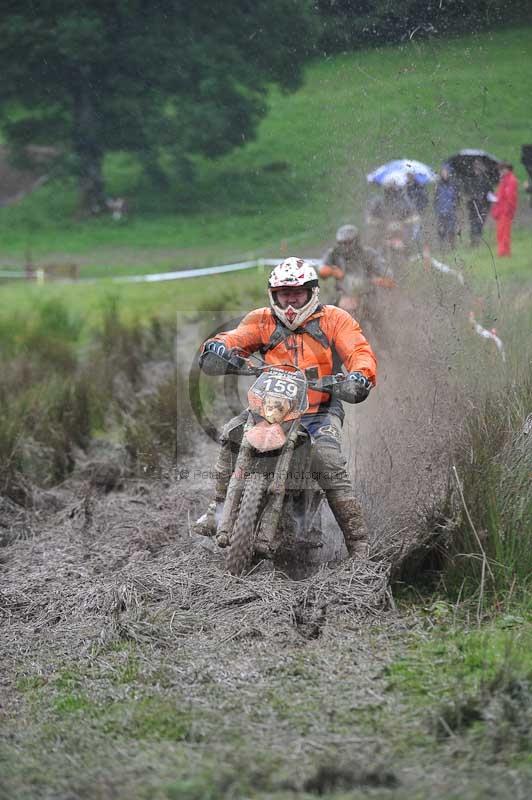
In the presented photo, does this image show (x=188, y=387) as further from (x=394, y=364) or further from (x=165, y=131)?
(x=165, y=131)

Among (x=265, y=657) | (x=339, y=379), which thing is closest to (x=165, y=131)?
(x=339, y=379)

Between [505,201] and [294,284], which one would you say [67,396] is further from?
[505,201]

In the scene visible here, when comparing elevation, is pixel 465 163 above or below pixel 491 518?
above

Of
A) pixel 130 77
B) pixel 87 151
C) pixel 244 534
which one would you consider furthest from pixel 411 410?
pixel 87 151

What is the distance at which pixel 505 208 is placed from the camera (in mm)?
13172

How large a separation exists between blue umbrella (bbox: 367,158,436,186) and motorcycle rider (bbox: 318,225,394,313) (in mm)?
575

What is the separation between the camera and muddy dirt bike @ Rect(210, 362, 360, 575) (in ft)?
22.0

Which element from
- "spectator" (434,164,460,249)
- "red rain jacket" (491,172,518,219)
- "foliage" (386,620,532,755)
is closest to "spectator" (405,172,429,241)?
"spectator" (434,164,460,249)

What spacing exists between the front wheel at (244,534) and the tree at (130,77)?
1681 centimetres

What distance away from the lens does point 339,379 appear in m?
7.17

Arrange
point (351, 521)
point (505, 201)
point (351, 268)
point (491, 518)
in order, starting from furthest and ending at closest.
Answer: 1. point (505, 201)
2. point (351, 268)
3. point (351, 521)
4. point (491, 518)

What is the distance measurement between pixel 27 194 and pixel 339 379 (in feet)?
97.6

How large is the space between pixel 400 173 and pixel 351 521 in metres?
5.30

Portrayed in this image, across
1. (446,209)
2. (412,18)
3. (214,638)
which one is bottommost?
(214,638)
